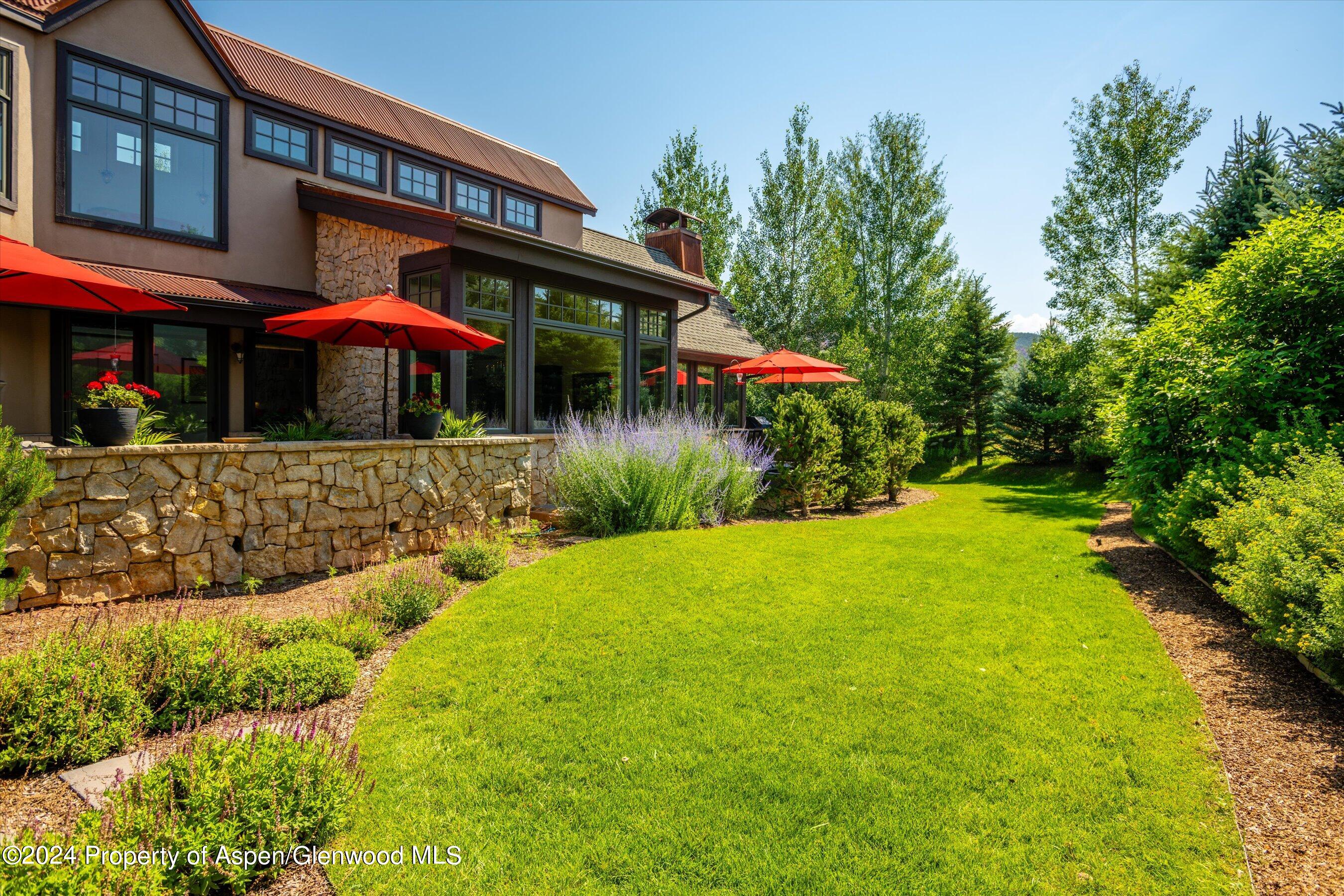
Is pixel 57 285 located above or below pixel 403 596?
above

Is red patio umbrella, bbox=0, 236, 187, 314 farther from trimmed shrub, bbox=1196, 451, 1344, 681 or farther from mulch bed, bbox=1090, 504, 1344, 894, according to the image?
trimmed shrub, bbox=1196, 451, 1344, 681

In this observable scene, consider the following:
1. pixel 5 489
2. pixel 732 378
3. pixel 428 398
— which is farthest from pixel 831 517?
pixel 732 378

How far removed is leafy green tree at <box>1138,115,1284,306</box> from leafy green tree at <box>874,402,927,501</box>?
476cm

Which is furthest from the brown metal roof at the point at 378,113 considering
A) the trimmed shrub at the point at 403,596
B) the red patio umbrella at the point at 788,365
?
the trimmed shrub at the point at 403,596

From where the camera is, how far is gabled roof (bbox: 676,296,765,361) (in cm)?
1675

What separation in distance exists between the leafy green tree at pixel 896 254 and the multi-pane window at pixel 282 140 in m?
16.4

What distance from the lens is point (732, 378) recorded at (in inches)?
768

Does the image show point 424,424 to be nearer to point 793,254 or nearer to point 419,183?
point 419,183

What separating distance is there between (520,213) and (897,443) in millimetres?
8925

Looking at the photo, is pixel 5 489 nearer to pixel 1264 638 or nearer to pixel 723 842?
pixel 723 842

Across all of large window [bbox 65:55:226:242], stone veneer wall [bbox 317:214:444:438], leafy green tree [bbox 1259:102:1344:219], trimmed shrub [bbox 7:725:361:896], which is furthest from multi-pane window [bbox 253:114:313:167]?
leafy green tree [bbox 1259:102:1344:219]

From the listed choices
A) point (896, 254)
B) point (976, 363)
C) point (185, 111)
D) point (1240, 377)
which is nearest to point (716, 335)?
point (976, 363)

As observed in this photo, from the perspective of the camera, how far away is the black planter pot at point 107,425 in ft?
16.5

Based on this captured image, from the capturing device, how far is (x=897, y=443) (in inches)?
461
